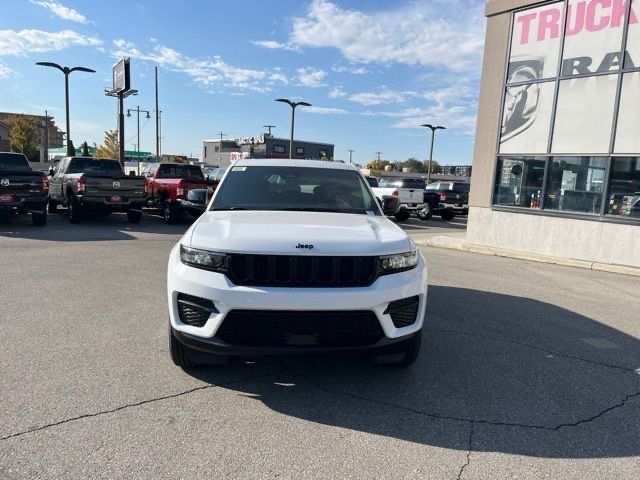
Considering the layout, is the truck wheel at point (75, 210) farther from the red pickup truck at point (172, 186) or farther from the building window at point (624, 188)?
the building window at point (624, 188)

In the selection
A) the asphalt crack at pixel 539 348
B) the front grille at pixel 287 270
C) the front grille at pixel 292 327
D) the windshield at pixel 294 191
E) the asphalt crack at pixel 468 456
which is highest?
the windshield at pixel 294 191

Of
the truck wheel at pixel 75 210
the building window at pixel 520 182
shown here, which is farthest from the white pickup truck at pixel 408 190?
the truck wheel at pixel 75 210

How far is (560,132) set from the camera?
11.3 meters

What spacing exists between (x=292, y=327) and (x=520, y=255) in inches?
369

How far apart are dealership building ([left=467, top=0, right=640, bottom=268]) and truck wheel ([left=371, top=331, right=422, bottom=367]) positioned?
8242mm

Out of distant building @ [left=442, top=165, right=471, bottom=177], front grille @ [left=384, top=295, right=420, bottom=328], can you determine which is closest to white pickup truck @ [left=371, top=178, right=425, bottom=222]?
front grille @ [left=384, top=295, right=420, bottom=328]

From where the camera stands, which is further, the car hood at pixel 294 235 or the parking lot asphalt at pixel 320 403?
the car hood at pixel 294 235

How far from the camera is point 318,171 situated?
5465mm

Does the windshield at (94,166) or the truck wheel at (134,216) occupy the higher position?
the windshield at (94,166)

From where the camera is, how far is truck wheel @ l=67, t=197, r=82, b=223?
589 inches

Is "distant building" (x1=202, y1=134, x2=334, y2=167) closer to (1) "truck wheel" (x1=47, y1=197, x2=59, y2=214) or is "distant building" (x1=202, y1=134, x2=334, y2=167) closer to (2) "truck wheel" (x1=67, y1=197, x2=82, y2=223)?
(1) "truck wheel" (x1=47, y1=197, x2=59, y2=214)

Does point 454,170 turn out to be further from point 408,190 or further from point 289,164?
point 289,164

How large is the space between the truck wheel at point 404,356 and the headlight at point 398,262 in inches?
21.2

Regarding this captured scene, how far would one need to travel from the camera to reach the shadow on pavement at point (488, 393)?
128 inches
